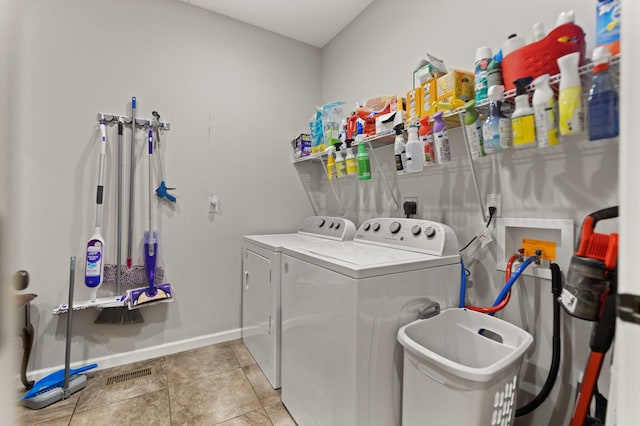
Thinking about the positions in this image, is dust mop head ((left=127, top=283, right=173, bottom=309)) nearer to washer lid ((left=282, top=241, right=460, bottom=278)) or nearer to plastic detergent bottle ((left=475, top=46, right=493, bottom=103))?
washer lid ((left=282, top=241, right=460, bottom=278))

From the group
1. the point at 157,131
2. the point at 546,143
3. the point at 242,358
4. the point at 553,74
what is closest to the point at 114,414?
the point at 242,358

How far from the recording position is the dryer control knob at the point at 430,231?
1.48 metres

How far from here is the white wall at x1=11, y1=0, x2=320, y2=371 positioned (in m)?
1.87

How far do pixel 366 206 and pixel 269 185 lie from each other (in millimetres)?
911

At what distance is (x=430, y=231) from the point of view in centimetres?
149

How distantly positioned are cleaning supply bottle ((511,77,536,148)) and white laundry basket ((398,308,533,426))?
0.72 meters

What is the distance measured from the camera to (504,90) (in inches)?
45.1

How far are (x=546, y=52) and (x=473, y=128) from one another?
1.11ft

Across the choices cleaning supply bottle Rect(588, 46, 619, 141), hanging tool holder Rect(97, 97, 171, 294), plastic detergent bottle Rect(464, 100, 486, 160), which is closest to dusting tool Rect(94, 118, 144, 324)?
hanging tool holder Rect(97, 97, 171, 294)

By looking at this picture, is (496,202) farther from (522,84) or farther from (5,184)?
(5,184)

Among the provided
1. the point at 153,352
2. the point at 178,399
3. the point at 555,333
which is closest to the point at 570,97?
the point at 555,333

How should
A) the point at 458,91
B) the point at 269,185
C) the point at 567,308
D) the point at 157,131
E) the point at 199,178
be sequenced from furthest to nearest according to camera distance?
the point at 269,185 < the point at 199,178 < the point at 157,131 < the point at 458,91 < the point at 567,308

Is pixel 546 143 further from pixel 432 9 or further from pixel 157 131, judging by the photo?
pixel 157 131

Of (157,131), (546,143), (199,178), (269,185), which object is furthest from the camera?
(269,185)
